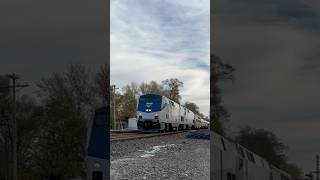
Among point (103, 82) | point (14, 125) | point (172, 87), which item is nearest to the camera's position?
point (172, 87)

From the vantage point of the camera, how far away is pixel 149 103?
3.94 metres

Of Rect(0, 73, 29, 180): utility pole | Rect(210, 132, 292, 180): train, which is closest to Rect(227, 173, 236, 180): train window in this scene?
Rect(210, 132, 292, 180): train

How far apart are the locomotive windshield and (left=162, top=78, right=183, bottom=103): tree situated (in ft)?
0.34

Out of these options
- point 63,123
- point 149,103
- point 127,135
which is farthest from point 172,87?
point 63,123

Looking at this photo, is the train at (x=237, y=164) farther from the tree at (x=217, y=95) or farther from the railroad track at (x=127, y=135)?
the railroad track at (x=127, y=135)

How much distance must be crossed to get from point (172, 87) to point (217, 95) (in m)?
0.38

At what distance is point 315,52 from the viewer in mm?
4059

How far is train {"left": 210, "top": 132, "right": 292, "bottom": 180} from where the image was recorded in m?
3.94

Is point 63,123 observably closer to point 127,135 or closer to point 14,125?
point 14,125

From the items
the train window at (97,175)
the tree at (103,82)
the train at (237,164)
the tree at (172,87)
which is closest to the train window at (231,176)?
the train at (237,164)

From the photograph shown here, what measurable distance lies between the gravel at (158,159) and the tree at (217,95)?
15cm

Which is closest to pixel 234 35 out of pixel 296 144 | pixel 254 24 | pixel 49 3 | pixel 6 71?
pixel 254 24

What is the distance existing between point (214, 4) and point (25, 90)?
162 centimetres

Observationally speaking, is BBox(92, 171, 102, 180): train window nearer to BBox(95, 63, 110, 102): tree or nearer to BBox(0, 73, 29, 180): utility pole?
BBox(95, 63, 110, 102): tree
